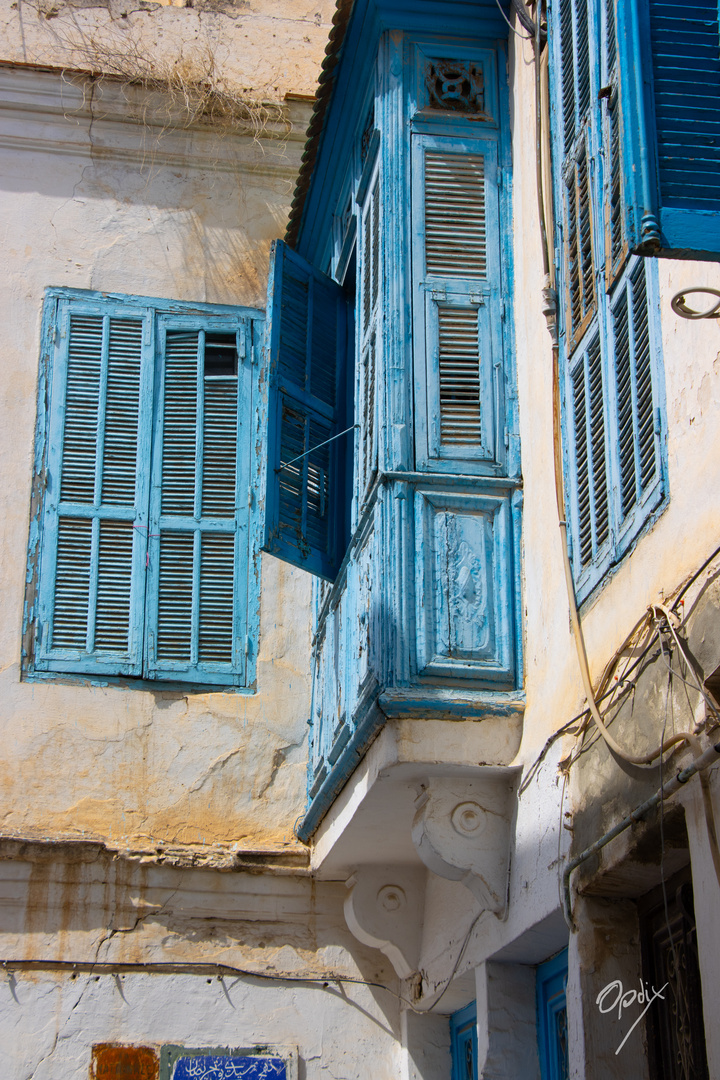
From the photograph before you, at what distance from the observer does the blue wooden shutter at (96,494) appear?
6.86 metres

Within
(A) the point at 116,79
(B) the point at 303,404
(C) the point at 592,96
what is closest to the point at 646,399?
(C) the point at 592,96

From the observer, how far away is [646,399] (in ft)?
12.4

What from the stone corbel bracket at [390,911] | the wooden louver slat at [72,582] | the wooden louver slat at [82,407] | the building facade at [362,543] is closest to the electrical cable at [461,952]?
the building facade at [362,543]

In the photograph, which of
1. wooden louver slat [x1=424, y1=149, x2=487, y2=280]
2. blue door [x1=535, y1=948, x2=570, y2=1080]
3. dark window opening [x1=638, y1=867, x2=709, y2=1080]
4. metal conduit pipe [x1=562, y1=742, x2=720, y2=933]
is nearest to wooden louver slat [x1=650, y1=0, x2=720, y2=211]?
metal conduit pipe [x1=562, y1=742, x2=720, y2=933]

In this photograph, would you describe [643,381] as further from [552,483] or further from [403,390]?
[403,390]

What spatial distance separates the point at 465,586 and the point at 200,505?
8.38 feet

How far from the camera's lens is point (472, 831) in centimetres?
485

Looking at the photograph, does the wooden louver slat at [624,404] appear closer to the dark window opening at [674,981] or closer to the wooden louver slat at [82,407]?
the dark window opening at [674,981]

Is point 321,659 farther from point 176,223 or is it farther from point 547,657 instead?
point 176,223

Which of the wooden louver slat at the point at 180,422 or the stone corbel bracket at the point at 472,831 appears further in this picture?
the wooden louver slat at the point at 180,422

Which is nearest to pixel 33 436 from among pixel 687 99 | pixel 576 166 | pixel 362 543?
pixel 362 543

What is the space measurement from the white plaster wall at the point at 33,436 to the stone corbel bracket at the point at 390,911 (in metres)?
0.52

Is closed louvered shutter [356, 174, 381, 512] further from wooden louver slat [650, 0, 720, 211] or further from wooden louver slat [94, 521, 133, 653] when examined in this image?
wooden louver slat [650, 0, 720, 211]

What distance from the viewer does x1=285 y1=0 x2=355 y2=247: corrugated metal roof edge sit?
229 inches
